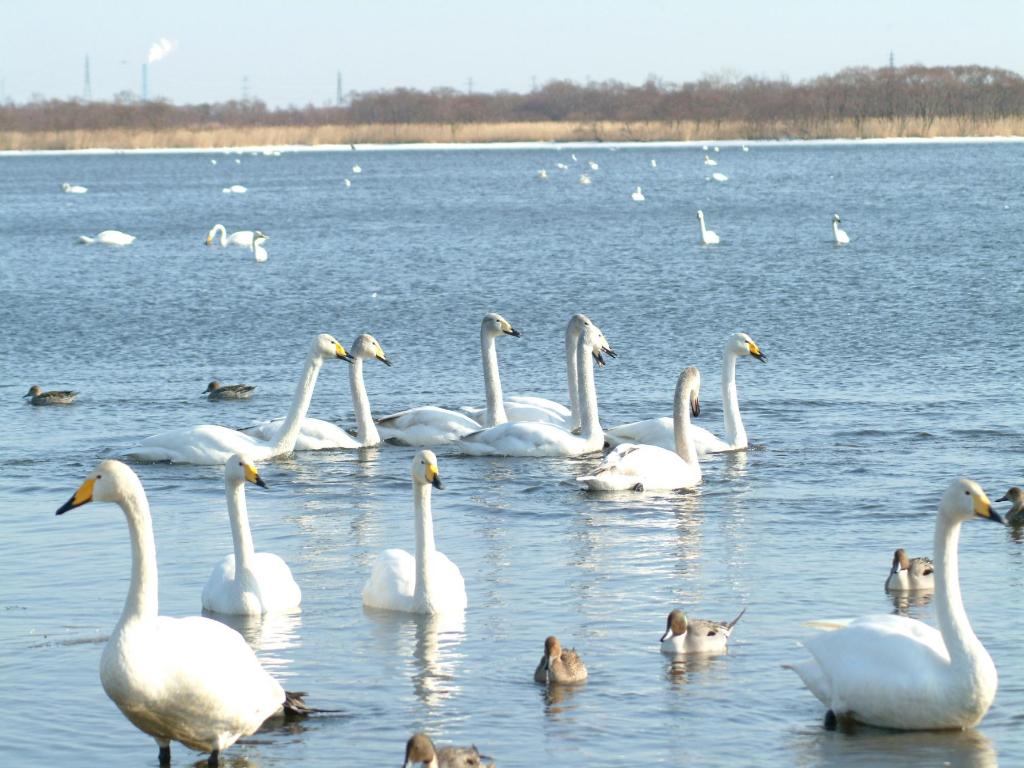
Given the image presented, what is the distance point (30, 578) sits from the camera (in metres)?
10.3

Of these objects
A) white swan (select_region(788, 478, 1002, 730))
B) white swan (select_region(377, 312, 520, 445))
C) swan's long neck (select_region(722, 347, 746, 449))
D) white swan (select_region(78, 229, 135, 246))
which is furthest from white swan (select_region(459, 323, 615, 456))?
white swan (select_region(78, 229, 135, 246))

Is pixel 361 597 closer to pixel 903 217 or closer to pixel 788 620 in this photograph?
pixel 788 620

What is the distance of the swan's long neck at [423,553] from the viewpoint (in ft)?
29.7

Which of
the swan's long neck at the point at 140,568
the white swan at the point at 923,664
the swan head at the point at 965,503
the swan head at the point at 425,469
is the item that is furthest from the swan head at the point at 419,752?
the swan head at the point at 425,469

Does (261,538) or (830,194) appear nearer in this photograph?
(261,538)

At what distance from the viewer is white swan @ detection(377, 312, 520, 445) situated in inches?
577

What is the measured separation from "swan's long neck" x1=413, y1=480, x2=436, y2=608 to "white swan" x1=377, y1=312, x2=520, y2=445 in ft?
17.8

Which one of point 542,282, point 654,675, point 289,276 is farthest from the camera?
point 289,276

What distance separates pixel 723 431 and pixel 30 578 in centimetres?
744

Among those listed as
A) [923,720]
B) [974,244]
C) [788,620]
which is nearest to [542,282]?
[974,244]

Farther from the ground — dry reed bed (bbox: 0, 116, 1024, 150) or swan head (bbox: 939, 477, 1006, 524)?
dry reed bed (bbox: 0, 116, 1024, 150)

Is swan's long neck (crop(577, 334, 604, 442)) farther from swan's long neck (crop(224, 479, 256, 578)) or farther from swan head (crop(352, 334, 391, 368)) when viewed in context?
swan's long neck (crop(224, 479, 256, 578))

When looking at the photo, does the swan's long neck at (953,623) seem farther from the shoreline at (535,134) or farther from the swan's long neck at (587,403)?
the shoreline at (535,134)

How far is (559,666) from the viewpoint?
7832 mm
